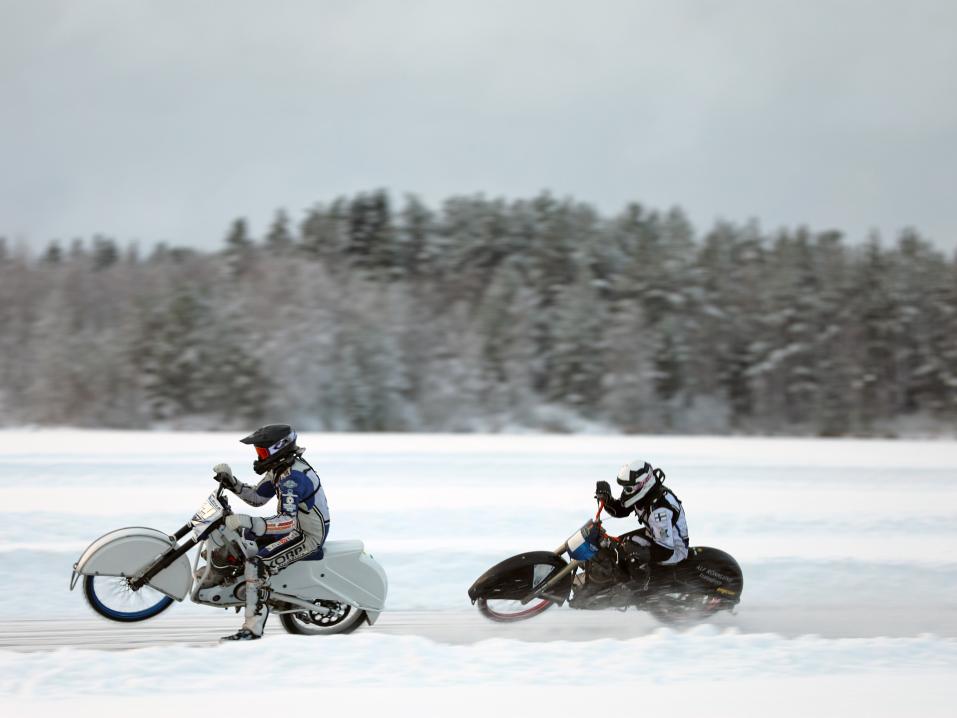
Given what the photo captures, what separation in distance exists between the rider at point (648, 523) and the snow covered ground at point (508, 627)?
569 millimetres

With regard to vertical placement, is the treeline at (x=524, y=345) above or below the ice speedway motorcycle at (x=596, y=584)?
above

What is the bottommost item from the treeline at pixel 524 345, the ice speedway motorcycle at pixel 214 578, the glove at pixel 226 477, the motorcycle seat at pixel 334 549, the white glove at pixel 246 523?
the ice speedway motorcycle at pixel 214 578

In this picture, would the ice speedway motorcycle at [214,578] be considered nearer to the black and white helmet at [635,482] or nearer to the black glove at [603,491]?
the black glove at [603,491]

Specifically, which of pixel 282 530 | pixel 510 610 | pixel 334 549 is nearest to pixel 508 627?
pixel 510 610

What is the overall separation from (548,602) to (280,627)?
2271mm

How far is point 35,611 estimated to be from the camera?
7.92 metres

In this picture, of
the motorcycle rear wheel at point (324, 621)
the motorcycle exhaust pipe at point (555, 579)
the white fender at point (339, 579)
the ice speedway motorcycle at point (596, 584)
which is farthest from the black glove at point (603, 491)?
the motorcycle rear wheel at point (324, 621)

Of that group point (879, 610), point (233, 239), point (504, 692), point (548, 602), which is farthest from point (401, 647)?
point (233, 239)

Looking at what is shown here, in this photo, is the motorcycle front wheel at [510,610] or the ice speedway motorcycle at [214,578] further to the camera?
the motorcycle front wheel at [510,610]

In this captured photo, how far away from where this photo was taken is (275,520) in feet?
22.5

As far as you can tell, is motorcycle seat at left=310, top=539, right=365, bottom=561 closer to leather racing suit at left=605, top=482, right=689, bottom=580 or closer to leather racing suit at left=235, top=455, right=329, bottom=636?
leather racing suit at left=235, top=455, right=329, bottom=636

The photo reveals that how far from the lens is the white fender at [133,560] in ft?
21.8

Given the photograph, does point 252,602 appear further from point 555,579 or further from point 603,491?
point 603,491

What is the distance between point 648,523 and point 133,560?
4178 mm
